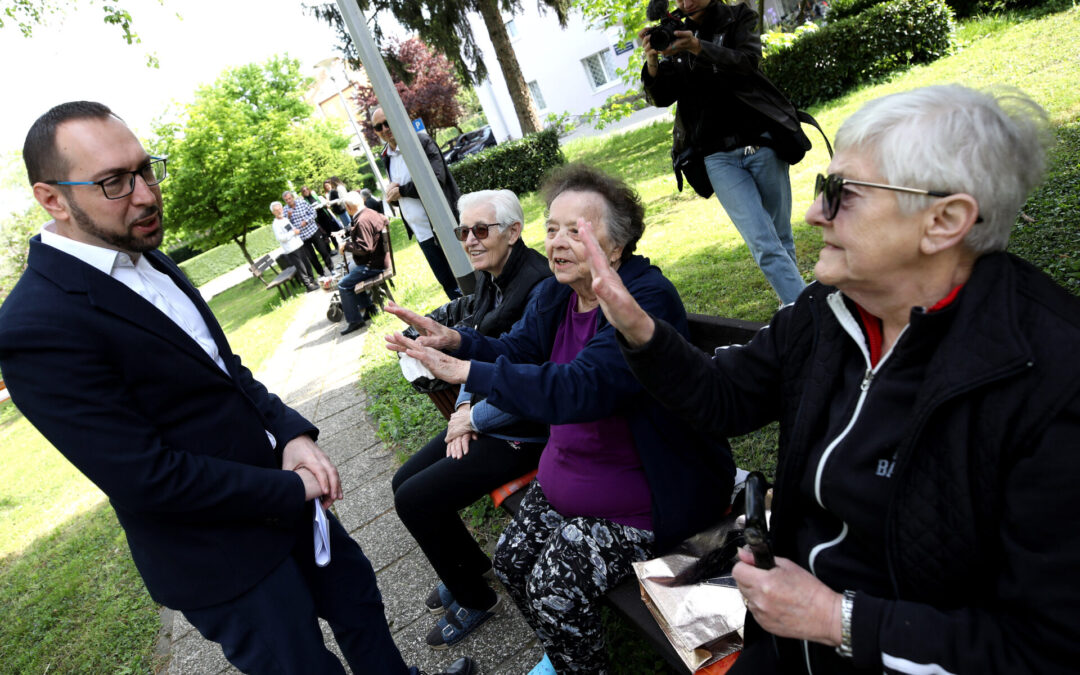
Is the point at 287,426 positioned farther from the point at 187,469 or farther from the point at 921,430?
the point at 921,430

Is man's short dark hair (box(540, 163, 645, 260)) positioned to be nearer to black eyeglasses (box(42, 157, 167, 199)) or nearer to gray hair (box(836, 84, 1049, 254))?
gray hair (box(836, 84, 1049, 254))

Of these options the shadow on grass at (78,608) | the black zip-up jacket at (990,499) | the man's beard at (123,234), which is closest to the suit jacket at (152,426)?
the man's beard at (123,234)

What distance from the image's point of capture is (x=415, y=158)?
4734mm

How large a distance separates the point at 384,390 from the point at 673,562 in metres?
4.93

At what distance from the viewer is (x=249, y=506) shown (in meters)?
1.96

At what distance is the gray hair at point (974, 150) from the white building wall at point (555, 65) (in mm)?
27712

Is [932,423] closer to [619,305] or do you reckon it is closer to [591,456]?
[619,305]

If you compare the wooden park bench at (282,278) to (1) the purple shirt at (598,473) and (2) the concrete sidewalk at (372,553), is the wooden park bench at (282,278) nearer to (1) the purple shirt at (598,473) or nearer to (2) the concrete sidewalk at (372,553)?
(2) the concrete sidewalk at (372,553)

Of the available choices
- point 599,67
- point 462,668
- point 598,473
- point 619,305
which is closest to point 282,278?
point 462,668

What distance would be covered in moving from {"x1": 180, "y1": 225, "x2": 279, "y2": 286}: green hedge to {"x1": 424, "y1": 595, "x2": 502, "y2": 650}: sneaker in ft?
117

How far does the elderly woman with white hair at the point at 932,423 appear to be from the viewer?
112cm

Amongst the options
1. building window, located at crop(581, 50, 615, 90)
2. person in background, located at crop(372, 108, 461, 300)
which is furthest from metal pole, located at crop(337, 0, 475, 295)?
building window, located at crop(581, 50, 615, 90)

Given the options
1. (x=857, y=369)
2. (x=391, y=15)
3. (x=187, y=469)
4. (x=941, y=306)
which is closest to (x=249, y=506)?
(x=187, y=469)

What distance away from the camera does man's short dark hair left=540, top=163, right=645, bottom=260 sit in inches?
97.0
